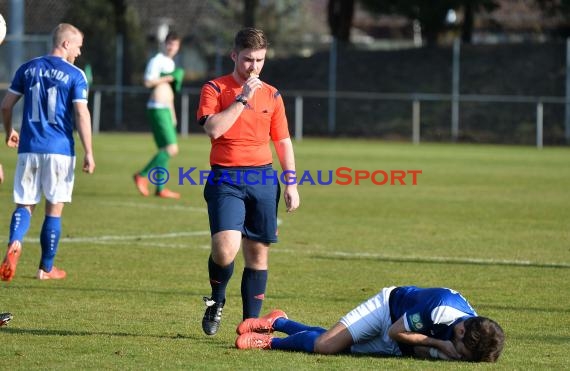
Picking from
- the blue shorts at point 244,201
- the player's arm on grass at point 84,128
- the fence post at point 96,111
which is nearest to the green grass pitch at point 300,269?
the blue shorts at point 244,201

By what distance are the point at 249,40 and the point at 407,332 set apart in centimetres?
205

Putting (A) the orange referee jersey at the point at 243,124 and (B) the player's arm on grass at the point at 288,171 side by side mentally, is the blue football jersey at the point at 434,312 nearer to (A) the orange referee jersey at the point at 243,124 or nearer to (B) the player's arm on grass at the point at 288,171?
(B) the player's arm on grass at the point at 288,171

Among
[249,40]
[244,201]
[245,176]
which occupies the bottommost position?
[244,201]

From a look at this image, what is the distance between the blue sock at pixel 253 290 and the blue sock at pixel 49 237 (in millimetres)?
2860

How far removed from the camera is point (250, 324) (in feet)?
25.2

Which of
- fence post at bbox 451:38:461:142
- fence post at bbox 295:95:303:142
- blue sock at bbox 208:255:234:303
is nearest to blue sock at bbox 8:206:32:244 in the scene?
blue sock at bbox 208:255:234:303

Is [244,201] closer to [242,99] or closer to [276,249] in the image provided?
[242,99]

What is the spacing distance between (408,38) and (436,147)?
3372 cm

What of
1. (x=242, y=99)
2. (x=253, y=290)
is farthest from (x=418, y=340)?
(x=242, y=99)

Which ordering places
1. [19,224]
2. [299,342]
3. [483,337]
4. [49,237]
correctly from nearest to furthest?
[483,337]
[299,342]
[19,224]
[49,237]

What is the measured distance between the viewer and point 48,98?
9.88m

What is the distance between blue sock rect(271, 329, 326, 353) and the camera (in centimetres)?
734

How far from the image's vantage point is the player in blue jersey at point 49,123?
9.84 meters

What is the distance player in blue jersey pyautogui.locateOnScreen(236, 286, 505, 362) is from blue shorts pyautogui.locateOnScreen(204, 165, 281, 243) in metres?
0.68
